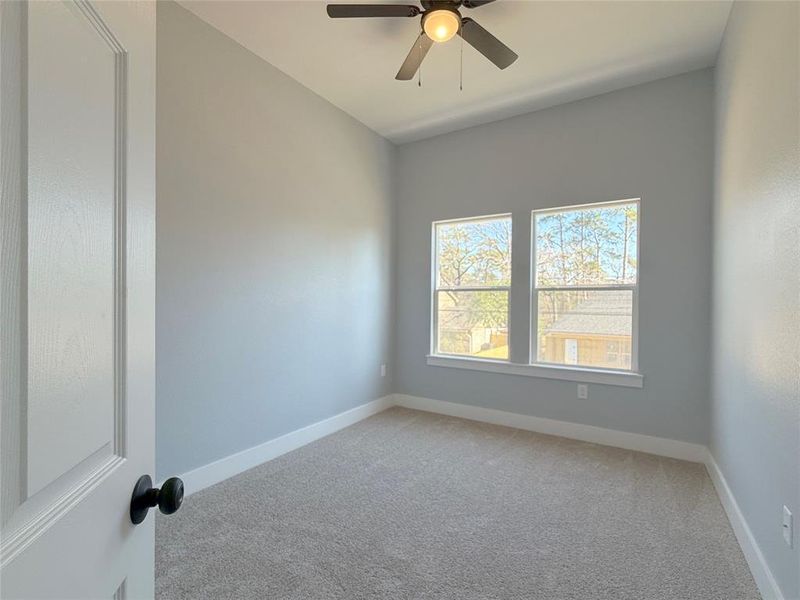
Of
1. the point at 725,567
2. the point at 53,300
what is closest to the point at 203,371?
the point at 53,300

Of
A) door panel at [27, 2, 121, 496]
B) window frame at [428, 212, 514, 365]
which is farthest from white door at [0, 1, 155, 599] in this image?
window frame at [428, 212, 514, 365]

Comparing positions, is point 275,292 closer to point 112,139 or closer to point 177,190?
point 177,190

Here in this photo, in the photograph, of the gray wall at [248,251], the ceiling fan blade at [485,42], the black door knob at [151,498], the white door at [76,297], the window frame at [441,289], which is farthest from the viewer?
the window frame at [441,289]

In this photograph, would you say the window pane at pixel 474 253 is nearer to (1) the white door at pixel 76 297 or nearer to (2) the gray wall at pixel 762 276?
(2) the gray wall at pixel 762 276

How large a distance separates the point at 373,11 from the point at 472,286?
259 centimetres

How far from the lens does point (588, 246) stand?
138 inches

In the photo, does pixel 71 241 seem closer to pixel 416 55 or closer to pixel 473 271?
pixel 416 55

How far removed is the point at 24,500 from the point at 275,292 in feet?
8.88

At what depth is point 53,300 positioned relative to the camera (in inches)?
18.2

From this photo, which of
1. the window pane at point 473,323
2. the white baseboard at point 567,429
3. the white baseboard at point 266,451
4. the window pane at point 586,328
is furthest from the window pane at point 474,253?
the white baseboard at point 266,451

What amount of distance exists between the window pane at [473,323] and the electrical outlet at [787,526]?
2.42 m

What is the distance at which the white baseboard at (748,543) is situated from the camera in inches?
62.4

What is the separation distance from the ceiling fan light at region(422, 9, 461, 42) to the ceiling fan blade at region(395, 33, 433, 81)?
0.07 meters

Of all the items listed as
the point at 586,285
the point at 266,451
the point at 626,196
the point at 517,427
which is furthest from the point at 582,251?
the point at 266,451
